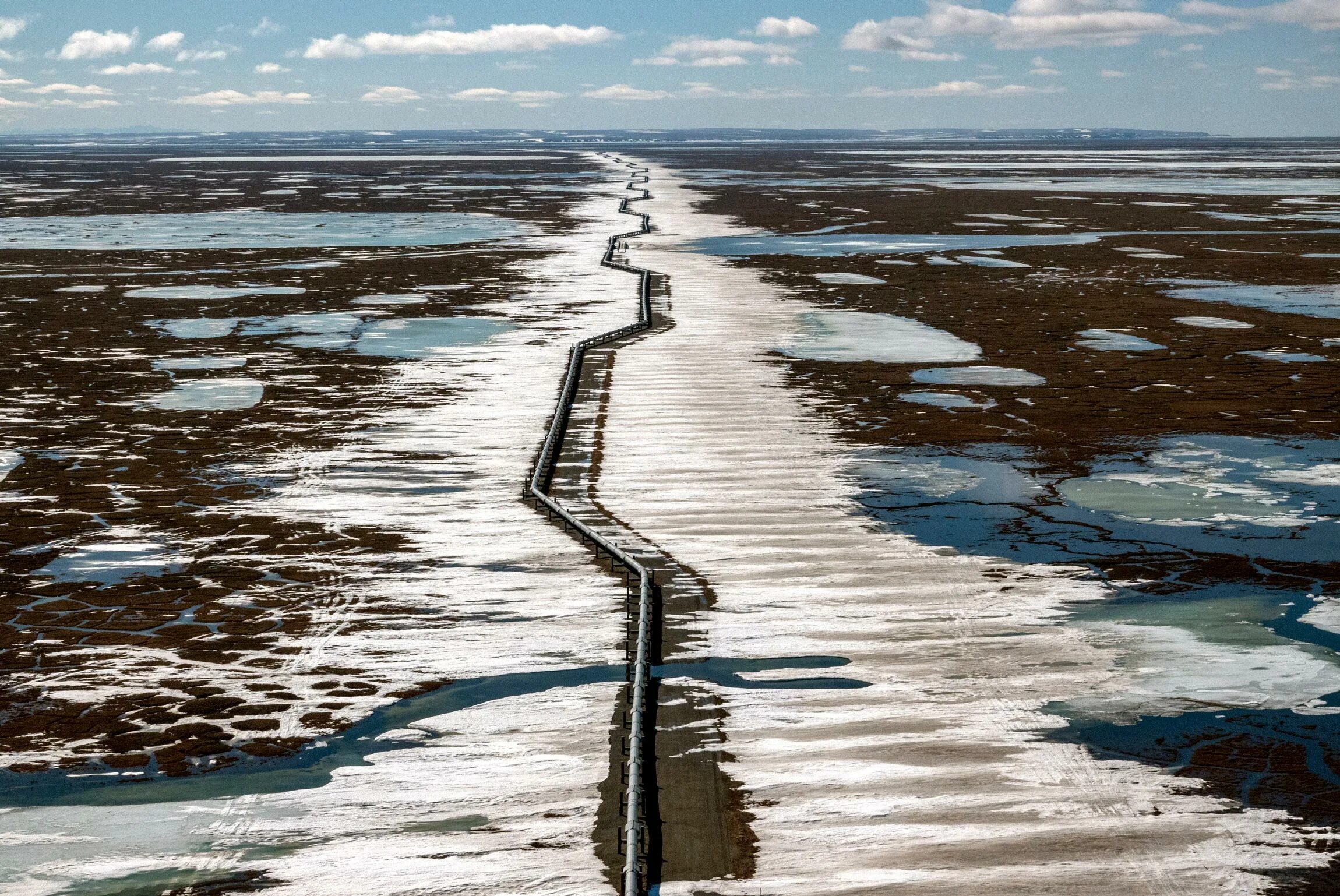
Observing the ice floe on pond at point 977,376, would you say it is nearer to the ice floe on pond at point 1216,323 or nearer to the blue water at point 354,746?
the ice floe on pond at point 1216,323

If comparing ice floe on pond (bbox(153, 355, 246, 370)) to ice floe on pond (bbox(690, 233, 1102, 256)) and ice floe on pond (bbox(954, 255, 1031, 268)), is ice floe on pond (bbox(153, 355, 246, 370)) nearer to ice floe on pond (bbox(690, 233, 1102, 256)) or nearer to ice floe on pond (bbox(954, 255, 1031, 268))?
ice floe on pond (bbox(690, 233, 1102, 256))

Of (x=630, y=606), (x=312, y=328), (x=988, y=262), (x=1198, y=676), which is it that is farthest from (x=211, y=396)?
(x=988, y=262)

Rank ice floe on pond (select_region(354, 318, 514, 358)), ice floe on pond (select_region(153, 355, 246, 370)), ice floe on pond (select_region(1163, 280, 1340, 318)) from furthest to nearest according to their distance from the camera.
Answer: ice floe on pond (select_region(1163, 280, 1340, 318)) → ice floe on pond (select_region(354, 318, 514, 358)) → ice floe on pond (select_region(153, 355, 246, 370))

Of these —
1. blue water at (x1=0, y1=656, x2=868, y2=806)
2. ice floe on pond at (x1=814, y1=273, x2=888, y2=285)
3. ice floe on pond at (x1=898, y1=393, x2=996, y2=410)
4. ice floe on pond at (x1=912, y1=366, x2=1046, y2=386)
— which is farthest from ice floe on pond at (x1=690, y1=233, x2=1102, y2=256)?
blue water at (x1=0, y1=656, x2=868, y2=806)

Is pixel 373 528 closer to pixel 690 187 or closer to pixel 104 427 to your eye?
pixel 104 427

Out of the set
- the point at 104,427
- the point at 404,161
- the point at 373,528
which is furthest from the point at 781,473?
the point at 404,161
